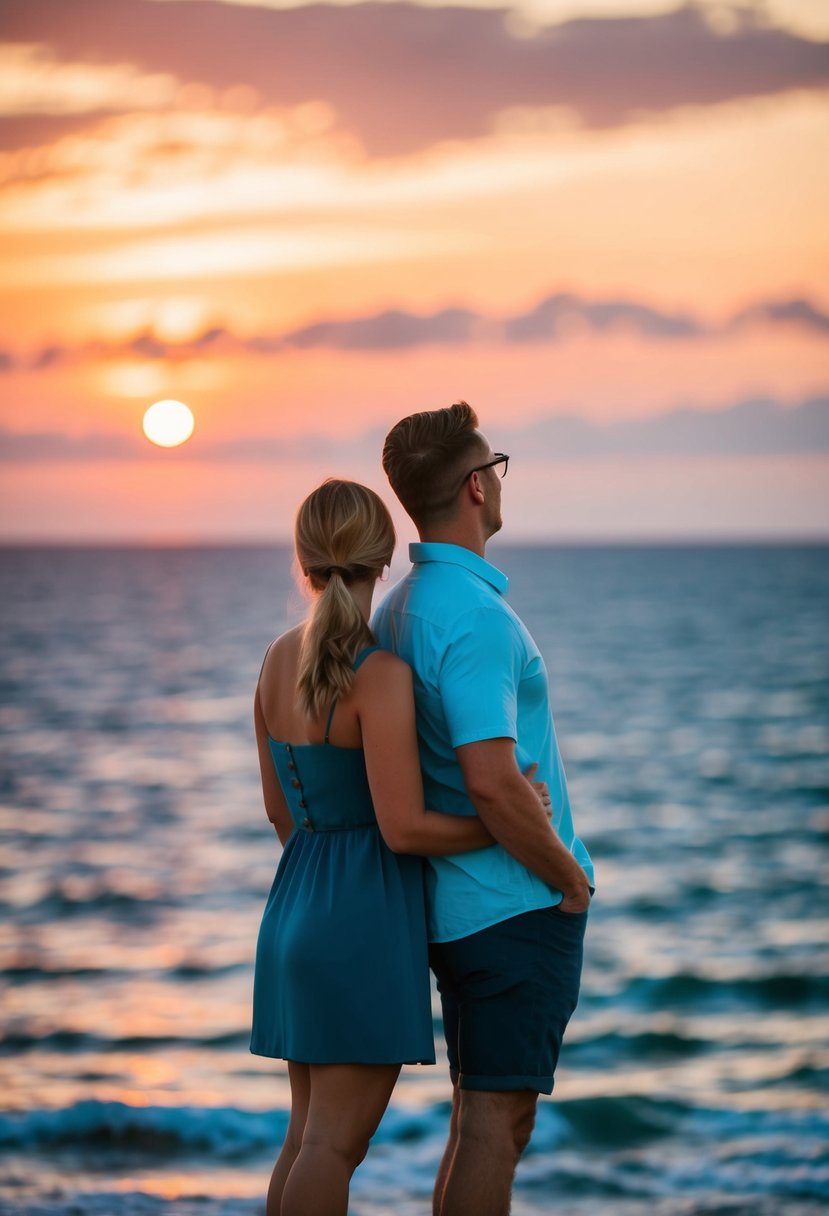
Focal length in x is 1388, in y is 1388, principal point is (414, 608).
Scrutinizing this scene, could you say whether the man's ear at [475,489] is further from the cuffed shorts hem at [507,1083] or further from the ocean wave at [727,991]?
the ocean wave at [727,991]

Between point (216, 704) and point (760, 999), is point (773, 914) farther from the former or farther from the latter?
point (216, 704)

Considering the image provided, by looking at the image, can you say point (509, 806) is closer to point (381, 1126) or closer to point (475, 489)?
point (475, 489)

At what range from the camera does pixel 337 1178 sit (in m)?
2.96

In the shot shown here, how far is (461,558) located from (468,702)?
368mm

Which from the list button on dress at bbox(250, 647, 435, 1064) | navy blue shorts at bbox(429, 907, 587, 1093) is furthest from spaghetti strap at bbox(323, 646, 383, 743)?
navy blue shorts at bbox(429, 907, 587, 1093)

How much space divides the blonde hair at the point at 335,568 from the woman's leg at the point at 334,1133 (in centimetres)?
80

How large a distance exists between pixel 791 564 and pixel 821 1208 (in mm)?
119265

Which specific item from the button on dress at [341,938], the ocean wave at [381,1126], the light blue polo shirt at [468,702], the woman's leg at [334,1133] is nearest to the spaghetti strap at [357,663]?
the button on dress at [341,938]

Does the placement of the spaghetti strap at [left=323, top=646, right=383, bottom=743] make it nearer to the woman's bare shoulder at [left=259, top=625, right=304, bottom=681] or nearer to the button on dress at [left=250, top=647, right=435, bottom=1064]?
the button on dress at [left=250, top=647, right=435, bottom=1064]

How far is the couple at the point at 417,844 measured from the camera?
116 inches

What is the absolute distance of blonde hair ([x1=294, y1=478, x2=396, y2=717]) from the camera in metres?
2.94

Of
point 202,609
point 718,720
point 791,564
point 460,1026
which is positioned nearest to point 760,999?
point 460,1026

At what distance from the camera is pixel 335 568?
3.02 meters

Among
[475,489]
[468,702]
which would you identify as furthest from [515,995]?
[475,489]
